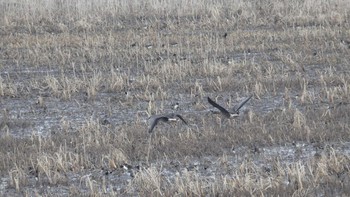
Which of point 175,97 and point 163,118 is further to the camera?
point 175,97

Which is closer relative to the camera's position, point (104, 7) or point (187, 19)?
point (187, 19)

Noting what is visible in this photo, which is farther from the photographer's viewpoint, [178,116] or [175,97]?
[175,97]

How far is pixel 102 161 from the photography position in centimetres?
805

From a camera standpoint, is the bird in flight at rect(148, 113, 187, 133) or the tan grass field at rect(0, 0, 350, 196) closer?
the tan grass field at rect(0, 0, 350, 196)

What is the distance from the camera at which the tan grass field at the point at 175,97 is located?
7.48 m

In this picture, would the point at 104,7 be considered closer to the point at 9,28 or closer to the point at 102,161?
the point at 9,28

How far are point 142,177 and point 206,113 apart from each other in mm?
3134

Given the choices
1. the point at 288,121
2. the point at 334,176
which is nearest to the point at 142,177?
the point at 334,176

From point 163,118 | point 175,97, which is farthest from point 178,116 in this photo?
point 175,97

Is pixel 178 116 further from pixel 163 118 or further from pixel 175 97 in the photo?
pixel 175 97

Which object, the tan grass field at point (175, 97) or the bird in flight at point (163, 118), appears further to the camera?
the bird in flight at point (163, 118)

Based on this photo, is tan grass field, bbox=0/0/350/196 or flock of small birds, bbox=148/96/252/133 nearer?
tan grass field, bbox=0/0/350/196

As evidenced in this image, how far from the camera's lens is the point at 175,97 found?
11.4 meters

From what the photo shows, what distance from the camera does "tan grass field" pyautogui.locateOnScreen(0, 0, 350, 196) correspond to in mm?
7477
